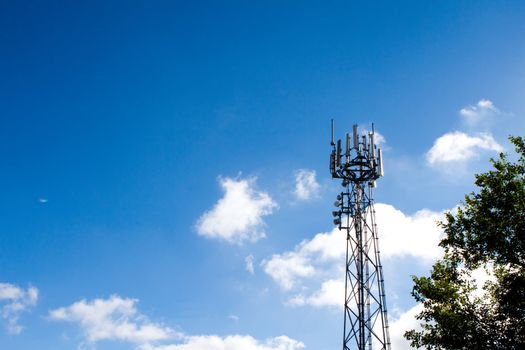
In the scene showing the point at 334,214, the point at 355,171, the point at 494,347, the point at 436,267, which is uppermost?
the point at 355,171

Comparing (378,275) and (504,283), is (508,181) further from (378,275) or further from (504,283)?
(378,275)

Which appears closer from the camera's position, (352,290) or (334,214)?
(352,290)

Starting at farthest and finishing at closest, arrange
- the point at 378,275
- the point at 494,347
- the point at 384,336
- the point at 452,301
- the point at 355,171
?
1. the point at 355,171
2. the point at 378,275
3. the point at 384,336
4. the point at 452,301
5. the point at 494,347

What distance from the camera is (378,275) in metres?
27.0

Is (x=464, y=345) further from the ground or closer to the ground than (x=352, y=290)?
closer to the ground

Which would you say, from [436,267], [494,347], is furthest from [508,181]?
[494,347]

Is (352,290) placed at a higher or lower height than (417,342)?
higher

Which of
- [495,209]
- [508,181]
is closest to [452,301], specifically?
[495,209]

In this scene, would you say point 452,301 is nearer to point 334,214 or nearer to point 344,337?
point 344,337

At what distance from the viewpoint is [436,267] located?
21141 mm

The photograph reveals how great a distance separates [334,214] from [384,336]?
8.03m

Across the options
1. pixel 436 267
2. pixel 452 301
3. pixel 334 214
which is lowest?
pixel 452 301

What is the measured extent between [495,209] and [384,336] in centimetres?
1006

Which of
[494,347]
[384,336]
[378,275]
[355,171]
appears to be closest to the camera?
[494,347]
